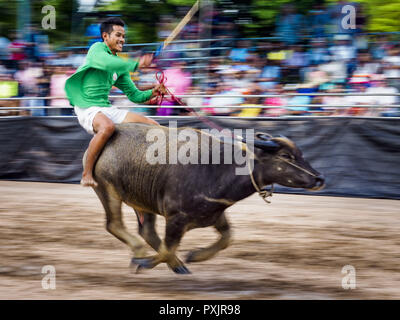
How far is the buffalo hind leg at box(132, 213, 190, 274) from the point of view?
17.3ft

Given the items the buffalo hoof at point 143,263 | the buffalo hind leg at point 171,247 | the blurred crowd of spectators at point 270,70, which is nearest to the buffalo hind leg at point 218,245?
the buffalo hind leg at point 171,247

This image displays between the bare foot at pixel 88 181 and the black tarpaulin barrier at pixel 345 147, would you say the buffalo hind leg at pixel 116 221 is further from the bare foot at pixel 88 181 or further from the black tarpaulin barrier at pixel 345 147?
the black tarpaulin barrier at pixel 345 147

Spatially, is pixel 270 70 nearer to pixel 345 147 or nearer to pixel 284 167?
pixel 345 147

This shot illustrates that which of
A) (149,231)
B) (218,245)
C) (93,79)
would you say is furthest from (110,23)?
(218,245)

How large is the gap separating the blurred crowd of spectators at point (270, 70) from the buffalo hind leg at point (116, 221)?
15.5ft

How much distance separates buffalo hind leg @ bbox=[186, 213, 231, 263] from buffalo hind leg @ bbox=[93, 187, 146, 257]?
469 millimetres

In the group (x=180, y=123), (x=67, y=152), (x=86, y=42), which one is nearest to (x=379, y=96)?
(x=180, y=123)

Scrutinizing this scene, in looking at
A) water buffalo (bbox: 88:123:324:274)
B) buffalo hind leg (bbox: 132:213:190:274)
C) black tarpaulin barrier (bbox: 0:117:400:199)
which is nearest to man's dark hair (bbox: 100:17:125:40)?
water buffalo (bbox: 88:123:324:274)

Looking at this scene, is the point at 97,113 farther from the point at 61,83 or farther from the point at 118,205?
the point at 61,83

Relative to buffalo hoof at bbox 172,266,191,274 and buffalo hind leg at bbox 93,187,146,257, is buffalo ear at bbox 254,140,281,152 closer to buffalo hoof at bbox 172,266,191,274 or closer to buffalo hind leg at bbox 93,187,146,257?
buffalo hoof at bbox 172,266,191,274

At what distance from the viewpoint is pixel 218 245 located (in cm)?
567

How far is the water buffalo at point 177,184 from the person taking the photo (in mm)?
5141

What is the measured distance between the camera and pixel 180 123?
435 inches

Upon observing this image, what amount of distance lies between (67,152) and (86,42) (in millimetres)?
4190
